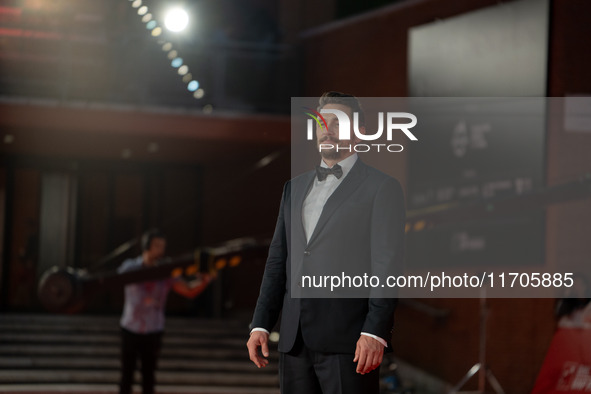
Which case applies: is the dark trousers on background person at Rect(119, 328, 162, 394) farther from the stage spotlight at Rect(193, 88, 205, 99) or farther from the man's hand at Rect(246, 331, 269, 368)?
the stage spotlight at Rect(193, 88, 205, 99)

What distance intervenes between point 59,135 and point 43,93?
0.64 meters

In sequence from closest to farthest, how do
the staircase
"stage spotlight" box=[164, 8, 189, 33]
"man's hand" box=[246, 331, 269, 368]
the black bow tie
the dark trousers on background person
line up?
"man's hand" box=[246, 331, 269, 368]
the black bow tie
the dark trousers on background person
the staircase
"stage spotlight" box=[164, 8, 189, 33]

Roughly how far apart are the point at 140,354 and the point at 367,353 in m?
4.51

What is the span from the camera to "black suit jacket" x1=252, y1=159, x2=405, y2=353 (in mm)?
2844

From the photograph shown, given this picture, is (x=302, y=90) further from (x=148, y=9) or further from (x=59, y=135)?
(x=59, y=135)

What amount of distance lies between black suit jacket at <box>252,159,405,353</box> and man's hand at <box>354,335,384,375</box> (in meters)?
0.03

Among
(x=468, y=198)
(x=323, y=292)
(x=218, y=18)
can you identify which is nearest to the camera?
(x=323, y=292)

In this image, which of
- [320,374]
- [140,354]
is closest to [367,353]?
[320,374]

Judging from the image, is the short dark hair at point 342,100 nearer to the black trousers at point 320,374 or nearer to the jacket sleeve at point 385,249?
the jacket sleeve at point 385,249

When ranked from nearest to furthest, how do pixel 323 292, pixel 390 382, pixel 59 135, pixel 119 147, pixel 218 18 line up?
1. pixel 323 292
2. pixel 390 382
3. pixel 59 135
4. pixel 119 147
5. pixel 218 18

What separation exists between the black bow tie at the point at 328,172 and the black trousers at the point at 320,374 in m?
0.58

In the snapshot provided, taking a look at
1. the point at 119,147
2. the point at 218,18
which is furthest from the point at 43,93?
the point at 218,18

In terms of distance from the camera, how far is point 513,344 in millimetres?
9008

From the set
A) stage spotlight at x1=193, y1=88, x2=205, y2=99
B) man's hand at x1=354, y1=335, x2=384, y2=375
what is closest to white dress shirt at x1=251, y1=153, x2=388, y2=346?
man's hand at x1=354, y1=335, x2=384, y2=375
